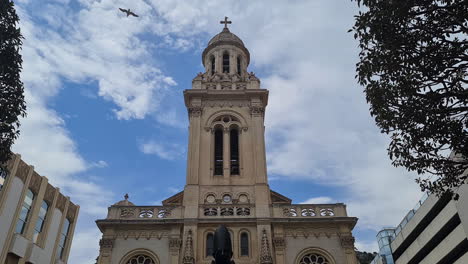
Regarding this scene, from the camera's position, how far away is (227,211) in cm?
2325

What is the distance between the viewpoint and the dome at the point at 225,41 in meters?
32.6

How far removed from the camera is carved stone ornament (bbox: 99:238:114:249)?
70.7 ft

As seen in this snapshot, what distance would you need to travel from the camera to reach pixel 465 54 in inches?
360

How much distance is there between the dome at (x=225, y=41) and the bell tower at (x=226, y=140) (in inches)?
70.4

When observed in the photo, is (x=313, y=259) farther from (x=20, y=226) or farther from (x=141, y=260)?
(x=20, y=226)

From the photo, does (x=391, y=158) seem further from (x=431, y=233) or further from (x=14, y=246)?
(x=431, y=233)

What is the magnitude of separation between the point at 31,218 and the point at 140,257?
31.7ft

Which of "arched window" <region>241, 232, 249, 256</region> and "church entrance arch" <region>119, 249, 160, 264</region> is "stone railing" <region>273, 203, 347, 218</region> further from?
"church entrance arch" <region>119, 249, 160, 264</region>

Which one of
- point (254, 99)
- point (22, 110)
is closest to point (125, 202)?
point (254, 99)

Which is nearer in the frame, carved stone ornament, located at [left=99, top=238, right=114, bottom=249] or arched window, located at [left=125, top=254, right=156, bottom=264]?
arched window, located at [left=125, top=254, right=156, bottom=264]

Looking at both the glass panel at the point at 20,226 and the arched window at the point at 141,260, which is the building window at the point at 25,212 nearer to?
the glass panel at the point at 20,226

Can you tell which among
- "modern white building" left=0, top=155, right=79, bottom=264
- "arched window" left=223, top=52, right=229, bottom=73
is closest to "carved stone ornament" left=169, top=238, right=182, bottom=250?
"modern white building" left=0, top=155, right=79, bottom=264

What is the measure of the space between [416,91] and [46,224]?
2657cm

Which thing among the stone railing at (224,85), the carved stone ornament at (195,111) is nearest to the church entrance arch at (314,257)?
the carved stone ornament at (195,111)
